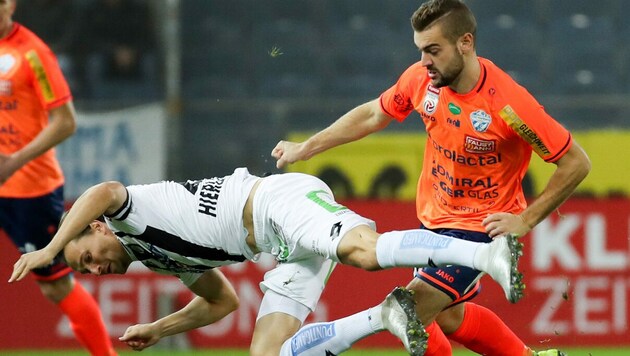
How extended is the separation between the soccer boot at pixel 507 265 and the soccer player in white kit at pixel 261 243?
9.1 inches

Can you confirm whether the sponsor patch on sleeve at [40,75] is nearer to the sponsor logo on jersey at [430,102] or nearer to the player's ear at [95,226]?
the player's ear at [95,226]

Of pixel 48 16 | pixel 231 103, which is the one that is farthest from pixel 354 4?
pixel 48 16

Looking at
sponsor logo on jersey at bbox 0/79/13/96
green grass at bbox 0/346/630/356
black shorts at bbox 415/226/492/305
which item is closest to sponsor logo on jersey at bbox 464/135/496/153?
black shorts at bbox 415/226/492/305

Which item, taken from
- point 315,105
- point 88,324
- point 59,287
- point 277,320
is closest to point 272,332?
point 277,320

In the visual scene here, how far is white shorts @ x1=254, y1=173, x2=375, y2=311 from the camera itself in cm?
544

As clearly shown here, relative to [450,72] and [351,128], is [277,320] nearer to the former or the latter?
[351,128]

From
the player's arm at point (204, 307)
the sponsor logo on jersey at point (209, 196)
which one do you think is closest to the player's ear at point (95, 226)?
the sponsor logo on jersey at point (209, 196)

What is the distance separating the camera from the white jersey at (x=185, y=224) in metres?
5.64

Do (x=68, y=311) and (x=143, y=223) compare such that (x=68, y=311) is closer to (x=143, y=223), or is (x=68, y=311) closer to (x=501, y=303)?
(x=143, y=223)

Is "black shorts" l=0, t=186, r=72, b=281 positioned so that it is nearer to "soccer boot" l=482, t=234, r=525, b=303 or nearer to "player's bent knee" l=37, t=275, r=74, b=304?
"player's bent knee" l=37, t=275, r=74, b=304

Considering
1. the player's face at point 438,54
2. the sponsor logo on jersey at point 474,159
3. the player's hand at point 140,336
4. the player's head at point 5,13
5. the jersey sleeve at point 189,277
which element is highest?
the player's face at point 438,54

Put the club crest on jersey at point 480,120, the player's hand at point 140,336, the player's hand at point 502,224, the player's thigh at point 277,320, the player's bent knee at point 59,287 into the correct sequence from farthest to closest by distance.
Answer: the player's bent knee at point 59,287 < the player's hand at point 140,336 < the player's thigh at point 277,320 < the club crest on jersey at point 480,120 < the player's hand at point 502,224

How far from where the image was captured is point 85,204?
5.34 m

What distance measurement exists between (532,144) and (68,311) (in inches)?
119
